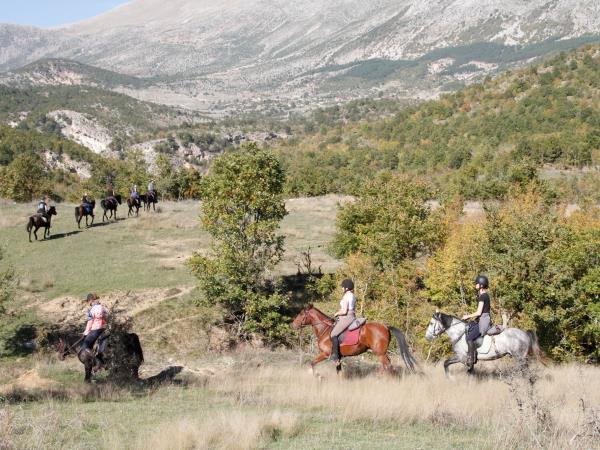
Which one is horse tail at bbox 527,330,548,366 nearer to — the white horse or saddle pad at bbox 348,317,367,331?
the white horse

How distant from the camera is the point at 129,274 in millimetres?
29828

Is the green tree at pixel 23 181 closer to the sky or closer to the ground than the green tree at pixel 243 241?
closer to the sky

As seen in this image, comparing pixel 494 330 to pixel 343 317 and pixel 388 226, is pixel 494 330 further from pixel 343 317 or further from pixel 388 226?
pixel 388 226

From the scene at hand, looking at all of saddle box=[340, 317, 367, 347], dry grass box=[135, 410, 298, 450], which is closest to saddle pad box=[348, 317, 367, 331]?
saddle box=[340, 317, 367, 347]

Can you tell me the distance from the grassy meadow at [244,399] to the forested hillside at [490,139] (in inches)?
1861

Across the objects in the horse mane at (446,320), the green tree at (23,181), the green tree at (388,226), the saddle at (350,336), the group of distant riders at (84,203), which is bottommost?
the saddle at (350,336)

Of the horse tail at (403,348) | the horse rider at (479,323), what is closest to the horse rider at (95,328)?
the horse tail at (403,348)

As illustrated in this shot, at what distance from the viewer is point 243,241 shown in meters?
24.7

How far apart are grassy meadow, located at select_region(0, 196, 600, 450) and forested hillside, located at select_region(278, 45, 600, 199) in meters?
47.3

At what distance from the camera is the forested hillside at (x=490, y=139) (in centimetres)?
8925

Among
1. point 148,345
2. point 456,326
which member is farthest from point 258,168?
point 456,326

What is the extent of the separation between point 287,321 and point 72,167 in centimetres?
14613

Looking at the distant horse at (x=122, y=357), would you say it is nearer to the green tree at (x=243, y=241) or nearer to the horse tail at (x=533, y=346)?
the green tree at (x=243, y=241)

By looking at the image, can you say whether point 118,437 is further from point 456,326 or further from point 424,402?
point 456,326
